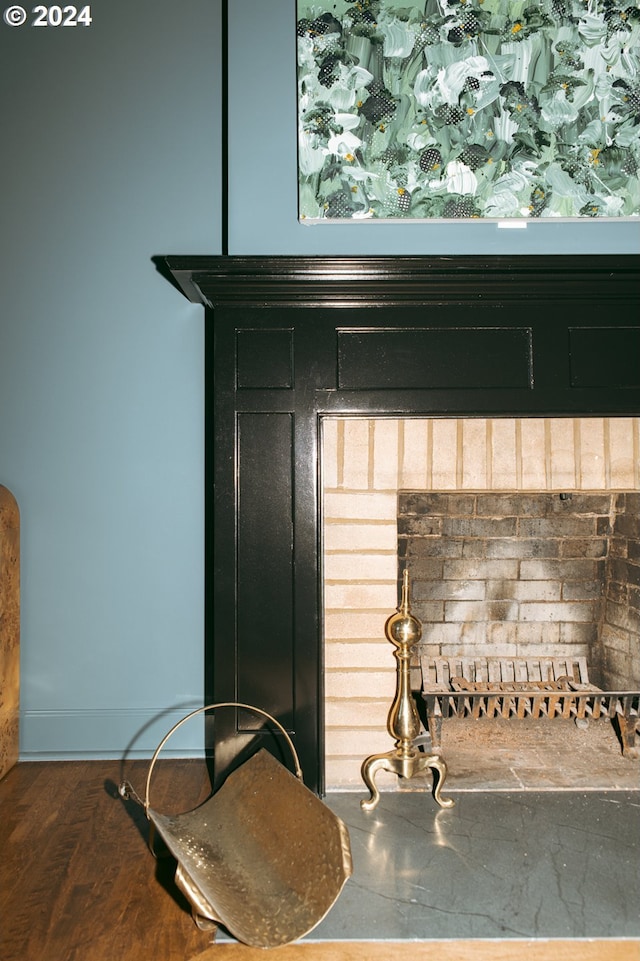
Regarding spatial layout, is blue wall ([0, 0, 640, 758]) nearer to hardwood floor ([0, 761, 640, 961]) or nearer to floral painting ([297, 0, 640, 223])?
hardwood floor ([0, 761, 640, 961])

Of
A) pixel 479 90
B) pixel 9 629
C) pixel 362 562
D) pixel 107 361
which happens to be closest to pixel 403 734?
pixel 362 562

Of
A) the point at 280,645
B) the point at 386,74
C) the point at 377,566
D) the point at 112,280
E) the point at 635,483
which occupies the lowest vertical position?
the point at 280,645

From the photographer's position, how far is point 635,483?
2.45m

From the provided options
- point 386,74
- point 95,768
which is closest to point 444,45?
point 386,74

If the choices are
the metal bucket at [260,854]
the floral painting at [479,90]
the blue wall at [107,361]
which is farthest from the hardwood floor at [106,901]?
the floral painting at [479,90]

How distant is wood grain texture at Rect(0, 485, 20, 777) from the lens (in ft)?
8.00

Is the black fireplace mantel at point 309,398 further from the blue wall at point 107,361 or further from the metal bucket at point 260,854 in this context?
the blue wall at point 107,361

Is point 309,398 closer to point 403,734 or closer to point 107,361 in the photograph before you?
point 107,361

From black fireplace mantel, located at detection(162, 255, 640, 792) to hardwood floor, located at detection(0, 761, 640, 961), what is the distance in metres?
0.41

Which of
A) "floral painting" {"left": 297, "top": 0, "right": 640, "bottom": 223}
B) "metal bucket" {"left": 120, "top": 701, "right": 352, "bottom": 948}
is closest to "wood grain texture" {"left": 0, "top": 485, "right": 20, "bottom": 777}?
"metal bucket" {"left": 120, "top": 701, "right": 352, "bottom": 948}

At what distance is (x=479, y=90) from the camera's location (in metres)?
2.19

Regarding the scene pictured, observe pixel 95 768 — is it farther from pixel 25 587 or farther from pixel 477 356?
pixel 477 356

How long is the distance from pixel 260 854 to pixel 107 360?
1.76 m

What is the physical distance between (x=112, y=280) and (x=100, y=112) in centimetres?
63
